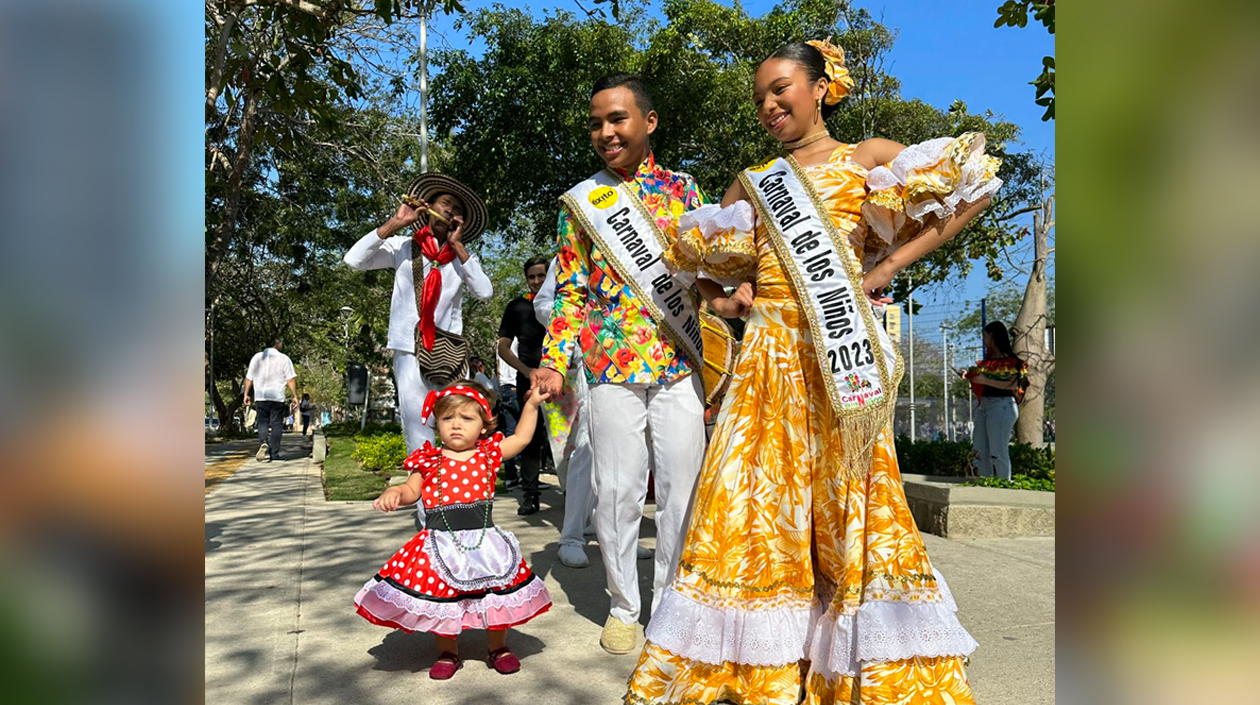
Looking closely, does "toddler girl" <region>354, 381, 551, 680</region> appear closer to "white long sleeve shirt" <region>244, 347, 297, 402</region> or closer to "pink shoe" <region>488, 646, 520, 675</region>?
"pink shoe" <region>488, 646, 520, 675</region>

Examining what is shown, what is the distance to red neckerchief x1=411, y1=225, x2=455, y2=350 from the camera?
15.7 ft

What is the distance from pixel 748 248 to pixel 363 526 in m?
3.93

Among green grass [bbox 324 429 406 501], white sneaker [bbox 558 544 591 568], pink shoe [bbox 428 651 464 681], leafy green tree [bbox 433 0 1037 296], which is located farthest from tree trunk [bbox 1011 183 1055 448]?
pink shoe [bbox 428 651 464 681]

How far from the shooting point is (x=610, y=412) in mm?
3131

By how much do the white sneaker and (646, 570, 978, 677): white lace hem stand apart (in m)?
2.04

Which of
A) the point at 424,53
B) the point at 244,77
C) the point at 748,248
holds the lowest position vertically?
the point at 748,248

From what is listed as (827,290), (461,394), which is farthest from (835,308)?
(461,394)

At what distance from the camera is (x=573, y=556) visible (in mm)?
4562

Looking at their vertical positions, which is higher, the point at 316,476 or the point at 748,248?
the point at 748,248

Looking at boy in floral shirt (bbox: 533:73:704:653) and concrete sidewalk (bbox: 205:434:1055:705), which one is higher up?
boy in floral shirt (bbox: 533:73:704:653)
